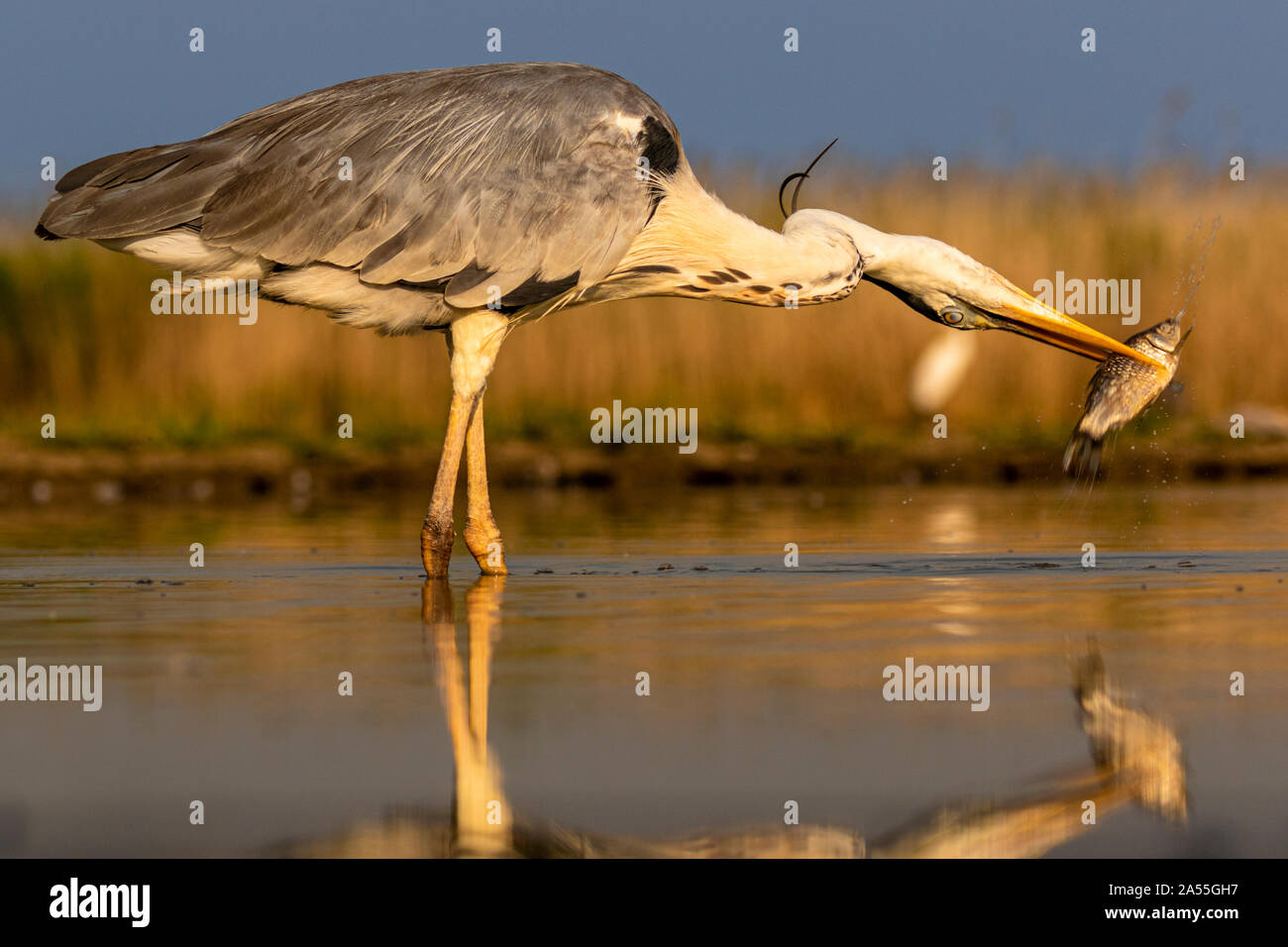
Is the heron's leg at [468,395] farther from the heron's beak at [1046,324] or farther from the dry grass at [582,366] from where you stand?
the dry grass at [582,366]

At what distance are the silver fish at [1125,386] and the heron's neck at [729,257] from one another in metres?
1.09

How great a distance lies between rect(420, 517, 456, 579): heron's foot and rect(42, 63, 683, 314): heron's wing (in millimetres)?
887

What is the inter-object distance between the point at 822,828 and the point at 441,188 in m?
4.77

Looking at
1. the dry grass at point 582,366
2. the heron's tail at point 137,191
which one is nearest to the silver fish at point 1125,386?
the heron's tail at point 137,191

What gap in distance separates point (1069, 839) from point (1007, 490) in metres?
9.44

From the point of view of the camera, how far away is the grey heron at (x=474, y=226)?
25.2 feet

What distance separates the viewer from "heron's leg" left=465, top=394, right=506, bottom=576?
774cm

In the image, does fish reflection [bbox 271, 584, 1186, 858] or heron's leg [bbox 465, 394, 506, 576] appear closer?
fish reflection [bbox 271, 584, 1186, 858]

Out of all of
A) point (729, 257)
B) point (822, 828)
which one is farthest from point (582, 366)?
point (822, 828)

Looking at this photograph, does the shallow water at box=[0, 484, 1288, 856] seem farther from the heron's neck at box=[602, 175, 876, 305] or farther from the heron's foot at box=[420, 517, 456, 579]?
the heron's neck at box=[602, 175, 876, 305]

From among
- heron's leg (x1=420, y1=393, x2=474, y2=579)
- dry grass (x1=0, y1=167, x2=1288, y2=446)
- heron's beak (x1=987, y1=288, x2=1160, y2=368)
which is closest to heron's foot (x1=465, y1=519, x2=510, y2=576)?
heron's leg (x1=420, y1=393, x2=474, y2=579)

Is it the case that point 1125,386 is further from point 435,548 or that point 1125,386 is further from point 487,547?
point 435,548

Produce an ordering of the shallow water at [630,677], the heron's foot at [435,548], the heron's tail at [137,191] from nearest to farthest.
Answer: the shallow water at [630,677] < the heron's foot at [435,548] < the heron's tail at [137,191]

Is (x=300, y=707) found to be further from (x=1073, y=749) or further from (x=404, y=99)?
(x=404, y=99)
